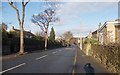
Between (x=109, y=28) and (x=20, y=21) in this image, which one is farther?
(x=109, y=28)

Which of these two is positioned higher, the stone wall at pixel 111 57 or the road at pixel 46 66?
the stone wall at pixel 111 57

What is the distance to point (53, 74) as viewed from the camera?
13.1 meters

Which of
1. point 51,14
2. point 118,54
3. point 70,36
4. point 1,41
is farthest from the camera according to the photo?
point 70,36

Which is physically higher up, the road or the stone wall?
the stone wall

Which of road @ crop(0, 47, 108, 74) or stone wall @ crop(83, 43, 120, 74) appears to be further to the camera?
road @ crop(0, 47, 108, 74)

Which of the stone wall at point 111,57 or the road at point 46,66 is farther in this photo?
the road at point 46,66

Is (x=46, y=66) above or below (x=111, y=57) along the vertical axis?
below

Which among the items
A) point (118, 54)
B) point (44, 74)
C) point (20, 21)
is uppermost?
point (20, 21)

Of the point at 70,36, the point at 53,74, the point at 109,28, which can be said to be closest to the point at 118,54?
the point at 53,74

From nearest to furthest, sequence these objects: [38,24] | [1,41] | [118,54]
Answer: [118,54] → [1,41] → [38,24]

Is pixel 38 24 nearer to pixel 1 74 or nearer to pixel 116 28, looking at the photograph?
pixel 116 28

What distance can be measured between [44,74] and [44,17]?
64605 mm

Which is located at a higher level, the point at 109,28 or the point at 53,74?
the point at 109,28

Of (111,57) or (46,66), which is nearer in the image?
(111,57)
